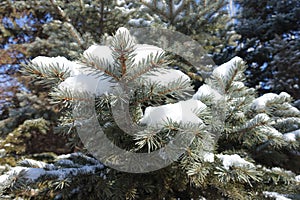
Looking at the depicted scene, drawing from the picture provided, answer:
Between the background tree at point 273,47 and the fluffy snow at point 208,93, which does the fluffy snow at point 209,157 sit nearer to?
the fluffy snow at point 208,93

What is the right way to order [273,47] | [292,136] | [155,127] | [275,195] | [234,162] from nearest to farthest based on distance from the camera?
[155,127] < [234,162] < [275,195] < [292,136] < [273,47]

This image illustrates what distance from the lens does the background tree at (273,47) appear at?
321 cm

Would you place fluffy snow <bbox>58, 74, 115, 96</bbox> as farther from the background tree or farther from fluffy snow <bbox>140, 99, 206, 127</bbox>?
the background tree

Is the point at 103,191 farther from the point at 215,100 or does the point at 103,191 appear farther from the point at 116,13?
the point at 116,13

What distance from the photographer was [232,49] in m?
3.47

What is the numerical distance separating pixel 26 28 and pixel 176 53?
3.10m

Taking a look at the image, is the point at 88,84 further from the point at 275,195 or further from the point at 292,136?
the point at 292,136

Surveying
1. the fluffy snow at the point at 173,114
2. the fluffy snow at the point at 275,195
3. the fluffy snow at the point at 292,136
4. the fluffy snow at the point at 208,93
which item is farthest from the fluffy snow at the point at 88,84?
the fluffy snow at the point at 292,136

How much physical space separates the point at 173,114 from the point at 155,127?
8 centimetres

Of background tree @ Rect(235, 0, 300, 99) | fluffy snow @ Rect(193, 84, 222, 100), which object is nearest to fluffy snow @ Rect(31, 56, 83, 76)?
fluffy snow @ Rect(193, 84, 222, 100)

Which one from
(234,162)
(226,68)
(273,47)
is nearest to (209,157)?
(234,162)

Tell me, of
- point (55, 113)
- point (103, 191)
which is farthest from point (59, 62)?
point (55, 113)

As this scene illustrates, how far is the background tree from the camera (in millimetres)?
3209

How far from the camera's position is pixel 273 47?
3.38m
